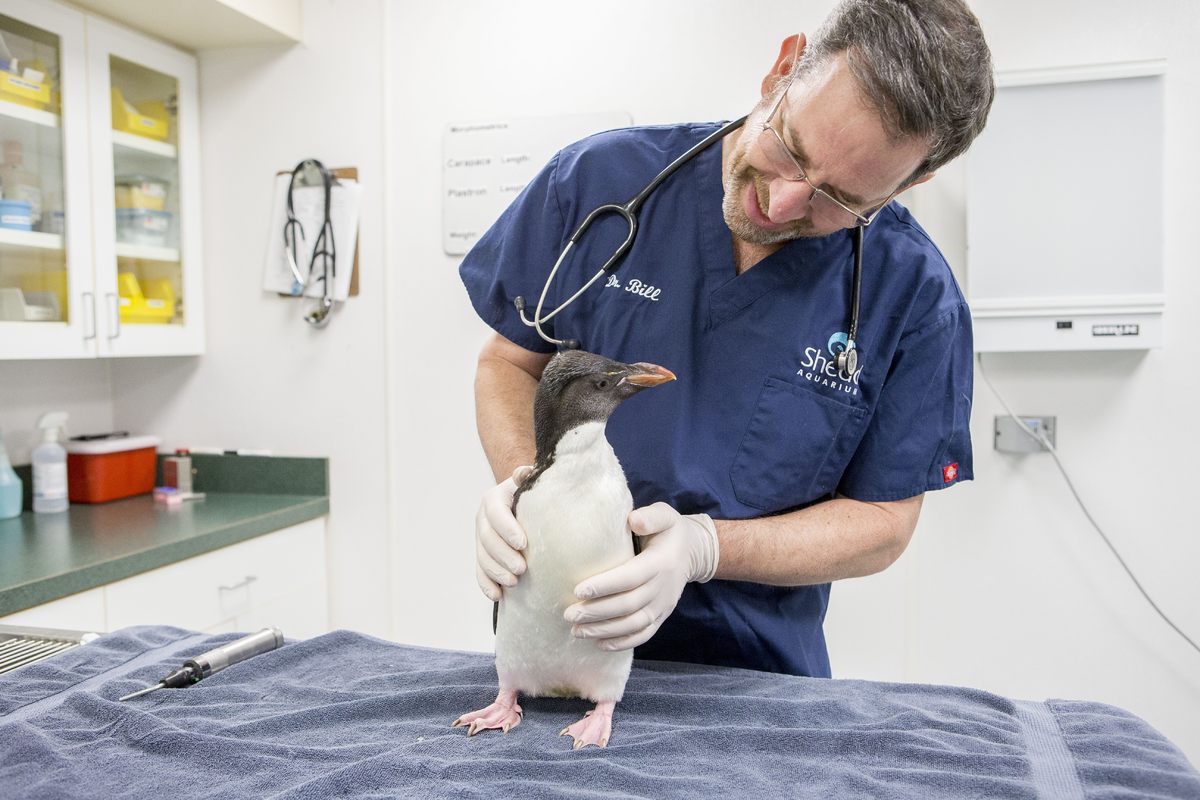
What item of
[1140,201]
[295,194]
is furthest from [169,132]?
[1140,201]

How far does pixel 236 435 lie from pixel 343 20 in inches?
52.2

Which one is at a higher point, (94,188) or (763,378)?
(94,188)

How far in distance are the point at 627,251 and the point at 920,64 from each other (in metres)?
0.47

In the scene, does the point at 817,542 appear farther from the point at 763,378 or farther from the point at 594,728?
the point at 594,728

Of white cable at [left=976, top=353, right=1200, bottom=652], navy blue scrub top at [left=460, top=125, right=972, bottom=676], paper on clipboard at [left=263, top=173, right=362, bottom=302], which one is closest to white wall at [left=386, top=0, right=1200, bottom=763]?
white cable at [left=976, top=353, right=1200, bottom=652]

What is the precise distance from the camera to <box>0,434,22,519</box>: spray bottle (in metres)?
2.22

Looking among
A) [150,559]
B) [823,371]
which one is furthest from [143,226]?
[823,371]

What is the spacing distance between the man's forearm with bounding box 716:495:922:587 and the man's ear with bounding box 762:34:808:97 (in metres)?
0.59

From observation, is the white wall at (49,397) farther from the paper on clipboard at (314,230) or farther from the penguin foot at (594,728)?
the penguin foot at (594,728)

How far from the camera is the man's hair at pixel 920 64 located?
918 mm

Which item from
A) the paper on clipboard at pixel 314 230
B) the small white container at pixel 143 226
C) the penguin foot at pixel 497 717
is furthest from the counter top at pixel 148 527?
the penguin foot at pixel 497 717

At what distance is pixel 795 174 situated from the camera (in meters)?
1.04

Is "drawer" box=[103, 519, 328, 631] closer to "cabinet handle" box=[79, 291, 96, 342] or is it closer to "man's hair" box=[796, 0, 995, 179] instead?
"cabinet handle" box=[79, 291, 96, 342]

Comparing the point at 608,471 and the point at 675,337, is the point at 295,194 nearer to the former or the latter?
the point at 675,337
